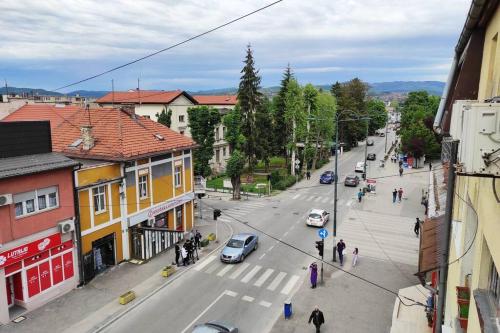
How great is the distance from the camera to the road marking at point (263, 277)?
65.5 feet

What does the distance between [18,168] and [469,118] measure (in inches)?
690

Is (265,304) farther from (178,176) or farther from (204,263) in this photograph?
(178,176)

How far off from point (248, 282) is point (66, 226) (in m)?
9.39

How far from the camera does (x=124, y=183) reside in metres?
22.5

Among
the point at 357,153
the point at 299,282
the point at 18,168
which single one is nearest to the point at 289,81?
the point at 357,153

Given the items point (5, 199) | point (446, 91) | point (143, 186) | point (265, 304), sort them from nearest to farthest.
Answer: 1. point (446, 91)
2. point (5, 199)
3. point (265, 304)
4. point (143, 186)

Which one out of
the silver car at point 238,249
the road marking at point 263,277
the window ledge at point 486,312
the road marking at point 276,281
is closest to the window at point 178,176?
the silver car at point 238,249

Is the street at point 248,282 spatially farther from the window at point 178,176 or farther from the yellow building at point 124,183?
the window at point 178,176

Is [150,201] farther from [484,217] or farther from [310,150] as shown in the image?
[310,150]

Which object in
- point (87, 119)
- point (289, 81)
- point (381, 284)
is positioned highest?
point (289, 81)

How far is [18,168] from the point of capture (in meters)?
16.6

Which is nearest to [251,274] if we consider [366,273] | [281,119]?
[366,273]

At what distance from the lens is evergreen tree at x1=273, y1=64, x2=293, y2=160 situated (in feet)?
185

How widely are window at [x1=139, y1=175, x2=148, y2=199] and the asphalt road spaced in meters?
5.58
